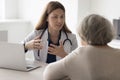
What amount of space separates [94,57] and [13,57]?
82 centimetres

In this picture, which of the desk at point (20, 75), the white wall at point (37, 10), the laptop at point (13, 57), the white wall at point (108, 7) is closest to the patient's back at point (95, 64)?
the desk at point (20, 75)

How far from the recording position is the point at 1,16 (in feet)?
16.0

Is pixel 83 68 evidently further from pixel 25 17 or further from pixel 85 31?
pixel 25 17

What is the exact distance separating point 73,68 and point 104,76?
172 millimetres

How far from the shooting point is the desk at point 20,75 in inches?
68.4

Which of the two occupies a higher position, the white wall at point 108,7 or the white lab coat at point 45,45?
the white wall at point 108,7

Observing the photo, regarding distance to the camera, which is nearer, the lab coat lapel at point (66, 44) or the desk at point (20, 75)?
the desk at point (20, 75)

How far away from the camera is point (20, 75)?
1819mm

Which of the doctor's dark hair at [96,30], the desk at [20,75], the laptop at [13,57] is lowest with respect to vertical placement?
the desk at [20,75]

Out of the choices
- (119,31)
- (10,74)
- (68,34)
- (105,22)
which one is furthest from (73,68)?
(119,31)

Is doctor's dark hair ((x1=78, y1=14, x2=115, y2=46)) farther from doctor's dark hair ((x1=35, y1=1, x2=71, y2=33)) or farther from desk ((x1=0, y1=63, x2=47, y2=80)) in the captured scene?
doctor's dark hair ((x1=35, y1=1, x2=71, y2=33))

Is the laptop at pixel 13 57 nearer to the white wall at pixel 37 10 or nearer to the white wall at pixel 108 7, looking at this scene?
the white wall at pixel 37 10

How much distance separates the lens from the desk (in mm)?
1736

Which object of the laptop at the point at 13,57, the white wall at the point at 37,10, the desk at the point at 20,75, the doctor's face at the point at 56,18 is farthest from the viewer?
the white wall at the point at 37,10
